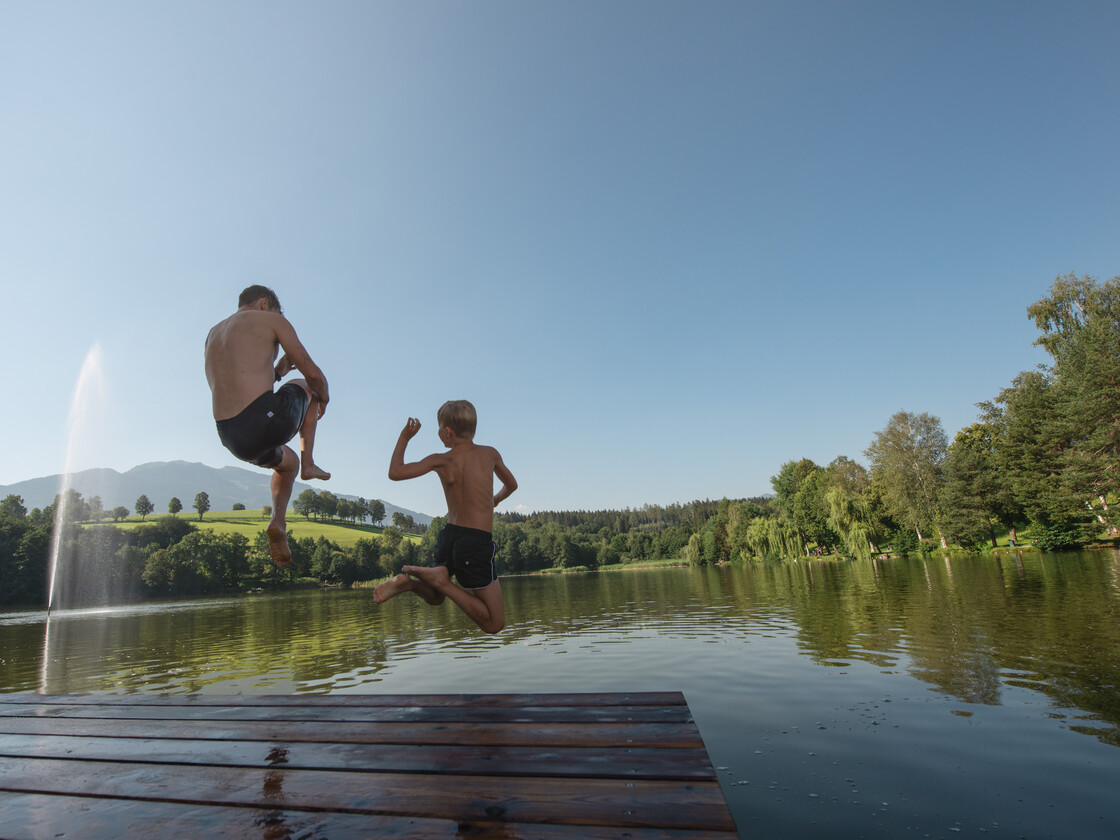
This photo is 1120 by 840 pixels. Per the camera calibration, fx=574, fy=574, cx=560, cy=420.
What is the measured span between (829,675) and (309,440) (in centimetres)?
1090

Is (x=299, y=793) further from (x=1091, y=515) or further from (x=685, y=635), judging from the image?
(x=1091, y=515)

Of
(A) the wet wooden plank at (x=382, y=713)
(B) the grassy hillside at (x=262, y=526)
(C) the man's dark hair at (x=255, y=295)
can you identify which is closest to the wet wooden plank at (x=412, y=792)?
(A) the wet wooden plank at (x=382, y=713)

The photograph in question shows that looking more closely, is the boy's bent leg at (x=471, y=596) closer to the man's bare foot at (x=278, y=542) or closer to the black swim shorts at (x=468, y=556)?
the black swim shorts at (x=468, y=556)

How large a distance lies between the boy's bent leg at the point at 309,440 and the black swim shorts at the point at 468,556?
3.26ft

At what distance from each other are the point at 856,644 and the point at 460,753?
13.9 m

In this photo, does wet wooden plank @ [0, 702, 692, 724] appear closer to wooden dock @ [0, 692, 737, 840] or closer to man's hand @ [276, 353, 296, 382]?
wooden dock @ [0, 692, 737, 840]

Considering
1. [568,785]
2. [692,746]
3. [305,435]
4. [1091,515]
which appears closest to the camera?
[568,785]

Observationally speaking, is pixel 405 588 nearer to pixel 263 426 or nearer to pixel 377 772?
pixel 263 426

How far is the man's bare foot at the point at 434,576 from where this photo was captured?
4.00 metres

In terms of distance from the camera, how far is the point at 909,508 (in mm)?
44500

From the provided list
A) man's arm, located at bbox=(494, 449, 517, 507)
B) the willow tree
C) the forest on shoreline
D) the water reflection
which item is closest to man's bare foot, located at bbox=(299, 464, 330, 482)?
man's arm, located at bbox=(494, 449, 517, 507)

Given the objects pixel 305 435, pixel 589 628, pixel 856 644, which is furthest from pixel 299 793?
pixel 589 628

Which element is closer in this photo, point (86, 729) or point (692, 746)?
point (692, 746)

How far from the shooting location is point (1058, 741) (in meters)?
6.95
